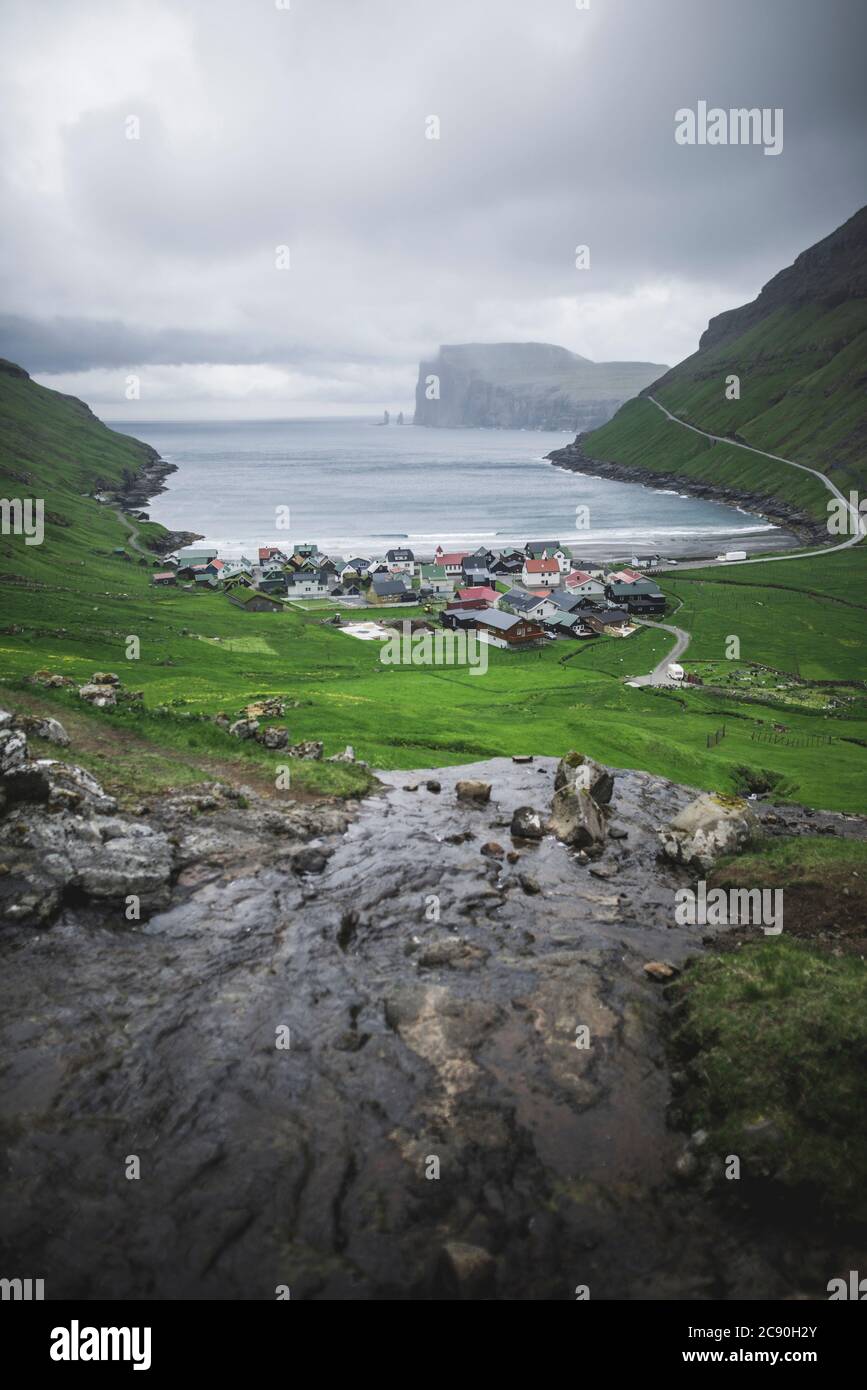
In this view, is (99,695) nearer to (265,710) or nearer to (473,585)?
(265,710)

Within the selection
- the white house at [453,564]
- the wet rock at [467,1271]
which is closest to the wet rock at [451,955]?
the wet rock at [467,1271]

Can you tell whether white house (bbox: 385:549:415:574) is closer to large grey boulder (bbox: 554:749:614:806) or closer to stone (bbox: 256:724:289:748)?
stone (bbox: 256:724:289:748)

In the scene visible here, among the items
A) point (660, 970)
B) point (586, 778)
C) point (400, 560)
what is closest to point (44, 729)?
point (586, 778)

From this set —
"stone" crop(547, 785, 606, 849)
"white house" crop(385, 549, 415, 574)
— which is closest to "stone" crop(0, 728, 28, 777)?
"stone" crop(547, 785, 606, 849)

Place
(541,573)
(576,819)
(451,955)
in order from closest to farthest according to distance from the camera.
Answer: (451,955) → (576,819) → (541,573)
